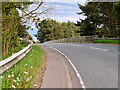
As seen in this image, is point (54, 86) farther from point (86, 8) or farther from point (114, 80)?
point (86, 8)

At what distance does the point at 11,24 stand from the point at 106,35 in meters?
37.0

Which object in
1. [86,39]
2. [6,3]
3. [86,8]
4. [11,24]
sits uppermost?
[86,8]

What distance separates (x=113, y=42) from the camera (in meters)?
27.5

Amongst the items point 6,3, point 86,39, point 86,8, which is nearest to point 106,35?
point 86,39

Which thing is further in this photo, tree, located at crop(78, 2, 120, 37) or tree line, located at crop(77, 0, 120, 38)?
tree line, located at crop(77, 0, 120, 38)

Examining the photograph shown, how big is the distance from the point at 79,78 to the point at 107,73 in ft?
5.16

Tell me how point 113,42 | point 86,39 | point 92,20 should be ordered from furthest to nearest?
point 92,20 → point 86,39 → point 113,42

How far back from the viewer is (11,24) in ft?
34.3

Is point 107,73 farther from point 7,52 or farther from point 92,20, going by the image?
point 92,20

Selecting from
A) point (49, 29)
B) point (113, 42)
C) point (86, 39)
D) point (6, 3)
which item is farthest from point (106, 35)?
point (49, 29)

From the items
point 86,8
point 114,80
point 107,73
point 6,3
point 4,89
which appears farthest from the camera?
point 86,8

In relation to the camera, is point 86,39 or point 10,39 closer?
point 10,39

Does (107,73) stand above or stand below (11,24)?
below

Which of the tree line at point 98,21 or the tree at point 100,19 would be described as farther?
the tree line at point 98,21
